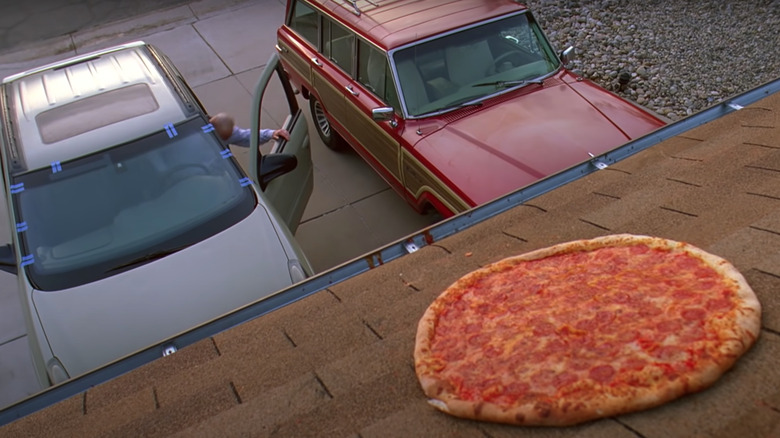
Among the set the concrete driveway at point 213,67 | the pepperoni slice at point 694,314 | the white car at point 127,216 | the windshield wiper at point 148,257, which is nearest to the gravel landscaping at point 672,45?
the concrete driveway at point 213,67

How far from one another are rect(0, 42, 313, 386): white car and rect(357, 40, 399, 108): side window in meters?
0.95

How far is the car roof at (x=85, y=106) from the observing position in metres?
4.92

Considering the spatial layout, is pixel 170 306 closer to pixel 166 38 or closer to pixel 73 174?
pixel 73 174

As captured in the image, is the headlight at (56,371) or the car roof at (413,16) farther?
the car roof at (413,16)

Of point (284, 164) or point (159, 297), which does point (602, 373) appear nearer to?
point (159, 297)

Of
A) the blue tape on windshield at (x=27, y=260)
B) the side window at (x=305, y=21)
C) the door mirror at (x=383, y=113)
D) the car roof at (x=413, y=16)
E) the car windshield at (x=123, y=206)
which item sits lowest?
the blue tape on windshield at (x=27, y=260)

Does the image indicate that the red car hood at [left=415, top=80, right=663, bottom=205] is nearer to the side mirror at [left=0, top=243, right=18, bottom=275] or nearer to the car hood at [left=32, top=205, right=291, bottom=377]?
the car hood at [left=32, top=205, right=291, bottom=377]

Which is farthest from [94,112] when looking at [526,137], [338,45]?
[526,137]

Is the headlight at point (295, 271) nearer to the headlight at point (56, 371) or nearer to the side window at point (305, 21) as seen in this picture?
the headlight at point (56, 371)

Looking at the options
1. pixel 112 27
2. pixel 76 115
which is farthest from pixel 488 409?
pixel 112 27

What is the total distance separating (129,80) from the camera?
5.53 metres

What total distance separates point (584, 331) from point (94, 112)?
419cm

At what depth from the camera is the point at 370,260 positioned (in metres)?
3.36

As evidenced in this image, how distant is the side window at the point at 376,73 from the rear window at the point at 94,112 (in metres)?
1.90
